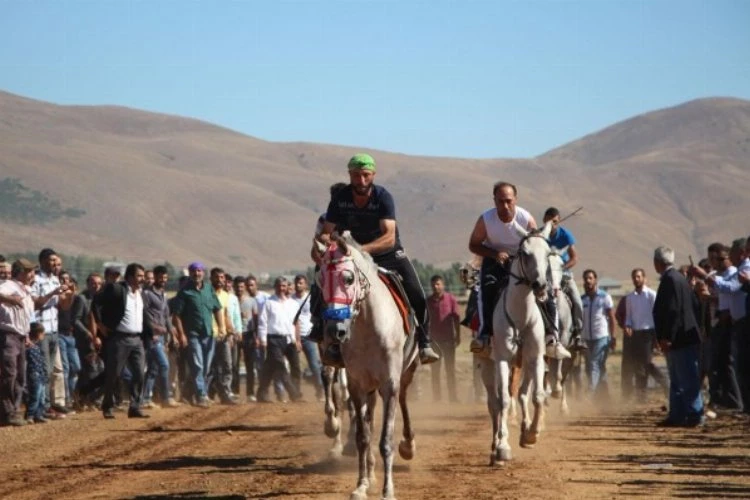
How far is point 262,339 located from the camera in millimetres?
30312

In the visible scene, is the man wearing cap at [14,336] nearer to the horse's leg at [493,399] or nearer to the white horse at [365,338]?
the horse's leg at [493,399]

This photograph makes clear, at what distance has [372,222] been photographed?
51.8ft

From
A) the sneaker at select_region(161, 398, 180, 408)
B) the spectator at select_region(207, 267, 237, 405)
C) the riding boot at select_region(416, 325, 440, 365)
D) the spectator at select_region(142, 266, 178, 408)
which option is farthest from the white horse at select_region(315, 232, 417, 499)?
the spectator at select_region(207, 267, 237, 405)

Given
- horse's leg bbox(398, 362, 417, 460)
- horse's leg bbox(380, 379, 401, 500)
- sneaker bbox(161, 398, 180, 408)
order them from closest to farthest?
horse's leg bbox(380, 379, 401, 500), horse's leg bbox(398, 362, 417, 460), sneaker bbox(161, 398, 180, 408)

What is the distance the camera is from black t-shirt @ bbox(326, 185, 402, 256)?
15.7 meters

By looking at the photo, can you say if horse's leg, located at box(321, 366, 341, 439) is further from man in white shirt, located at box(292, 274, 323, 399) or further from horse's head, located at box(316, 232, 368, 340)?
man in white shirt, located at box(292, 274, 323, 399)

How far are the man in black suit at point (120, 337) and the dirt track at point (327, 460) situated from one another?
432 mm

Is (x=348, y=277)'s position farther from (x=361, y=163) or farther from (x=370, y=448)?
(x=361, y=163)

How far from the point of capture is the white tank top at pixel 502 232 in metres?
17.5

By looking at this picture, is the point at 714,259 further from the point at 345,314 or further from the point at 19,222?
the point at 19,222

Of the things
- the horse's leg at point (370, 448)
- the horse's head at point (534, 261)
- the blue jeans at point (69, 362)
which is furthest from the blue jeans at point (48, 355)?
the horse's leg at point (370, 448)

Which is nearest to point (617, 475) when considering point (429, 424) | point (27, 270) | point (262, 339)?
point (429, 424)

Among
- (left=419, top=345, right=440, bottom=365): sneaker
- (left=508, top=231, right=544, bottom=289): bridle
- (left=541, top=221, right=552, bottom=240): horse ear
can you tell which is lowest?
(left=419, top=345, right=440, bottom=365): sneaker

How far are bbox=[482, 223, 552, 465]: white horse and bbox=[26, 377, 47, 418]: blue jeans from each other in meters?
8.05
